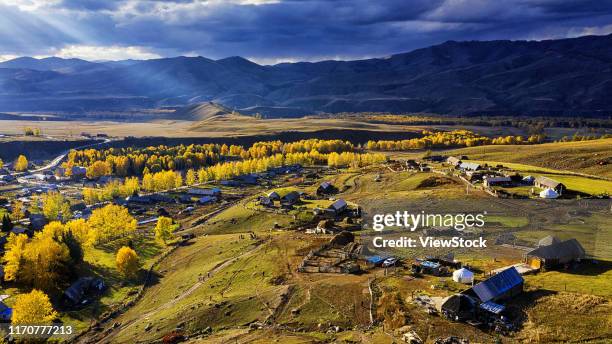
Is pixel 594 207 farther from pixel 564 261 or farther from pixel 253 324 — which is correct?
pixel 253 324

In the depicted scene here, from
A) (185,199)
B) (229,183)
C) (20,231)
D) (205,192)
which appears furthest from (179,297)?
(229,183)

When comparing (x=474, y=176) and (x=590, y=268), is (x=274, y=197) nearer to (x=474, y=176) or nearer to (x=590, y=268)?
(x=474, y=176)

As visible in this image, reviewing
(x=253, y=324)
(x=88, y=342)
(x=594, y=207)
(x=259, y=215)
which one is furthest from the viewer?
(x=259, y=215)

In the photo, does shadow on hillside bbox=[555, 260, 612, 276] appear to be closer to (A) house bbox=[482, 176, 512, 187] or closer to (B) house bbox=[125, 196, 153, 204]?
(A) house bbox=[482, 176, 512, 187]

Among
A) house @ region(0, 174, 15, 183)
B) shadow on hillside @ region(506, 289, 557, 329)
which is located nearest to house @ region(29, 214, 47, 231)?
house @ region(0, 174, 15, 183)

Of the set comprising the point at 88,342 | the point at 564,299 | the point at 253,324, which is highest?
the point at 564,299

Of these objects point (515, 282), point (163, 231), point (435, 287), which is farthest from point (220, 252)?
point (515, 282)

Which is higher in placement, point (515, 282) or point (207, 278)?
point (515, 282)
